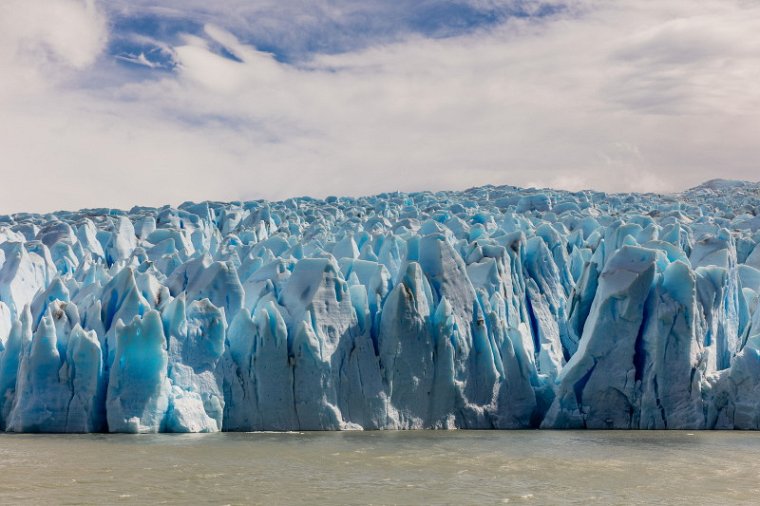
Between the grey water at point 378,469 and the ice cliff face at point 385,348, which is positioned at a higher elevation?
the ice cliff face at point 385,348

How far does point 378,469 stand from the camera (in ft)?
33.9

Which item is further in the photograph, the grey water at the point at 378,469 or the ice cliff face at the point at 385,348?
the ice cliff face at the point at 385,348

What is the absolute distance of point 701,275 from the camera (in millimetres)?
14625

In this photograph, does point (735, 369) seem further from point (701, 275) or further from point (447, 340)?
point (447, 340)

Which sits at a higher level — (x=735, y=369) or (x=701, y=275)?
(x=701, y=275)

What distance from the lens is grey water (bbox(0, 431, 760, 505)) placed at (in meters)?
9.06

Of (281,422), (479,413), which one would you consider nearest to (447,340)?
(479,413)

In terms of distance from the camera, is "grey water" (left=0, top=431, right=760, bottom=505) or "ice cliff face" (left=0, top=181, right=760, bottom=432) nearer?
"grey water" (left=0, top=431, right=760, bottom=505)

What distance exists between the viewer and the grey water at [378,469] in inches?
357

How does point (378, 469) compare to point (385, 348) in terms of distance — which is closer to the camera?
point (378, 469)

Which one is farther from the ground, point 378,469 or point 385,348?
point 385,348

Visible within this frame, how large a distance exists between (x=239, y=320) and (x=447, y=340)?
3.11 m

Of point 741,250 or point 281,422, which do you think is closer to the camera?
point 281,422

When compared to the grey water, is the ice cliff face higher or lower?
higher
